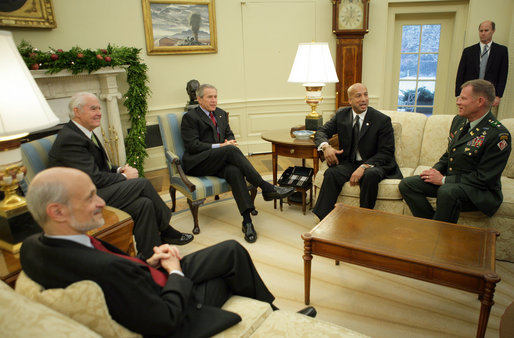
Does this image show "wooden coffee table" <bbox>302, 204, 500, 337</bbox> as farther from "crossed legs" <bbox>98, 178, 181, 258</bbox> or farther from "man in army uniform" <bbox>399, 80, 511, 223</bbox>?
"crossed legs" <bbox>98, 178, 181, 258</bbox>

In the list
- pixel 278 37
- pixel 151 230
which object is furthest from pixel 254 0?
pixel 151 230

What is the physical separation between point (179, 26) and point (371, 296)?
4213 millimetres

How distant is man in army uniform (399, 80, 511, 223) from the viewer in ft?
7.98

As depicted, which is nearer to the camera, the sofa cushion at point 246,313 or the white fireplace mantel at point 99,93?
the sofa cushion at point 246,313

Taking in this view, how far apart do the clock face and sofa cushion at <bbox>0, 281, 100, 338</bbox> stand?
5.21 meters

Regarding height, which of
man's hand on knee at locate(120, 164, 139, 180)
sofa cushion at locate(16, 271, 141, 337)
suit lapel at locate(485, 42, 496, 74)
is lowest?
man's hand on knee at locate(120, 164, 139, 180)

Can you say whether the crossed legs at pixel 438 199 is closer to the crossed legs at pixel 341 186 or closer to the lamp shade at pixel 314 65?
the crossed legs at pixel 341 186

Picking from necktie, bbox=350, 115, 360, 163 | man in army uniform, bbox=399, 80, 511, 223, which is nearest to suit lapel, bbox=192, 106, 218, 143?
necktie, bbox=350, 115, 360, 163

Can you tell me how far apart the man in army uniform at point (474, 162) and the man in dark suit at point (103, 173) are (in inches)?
79.8

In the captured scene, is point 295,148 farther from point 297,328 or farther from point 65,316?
point 65,316

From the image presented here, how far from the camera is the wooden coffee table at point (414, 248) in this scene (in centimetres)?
172

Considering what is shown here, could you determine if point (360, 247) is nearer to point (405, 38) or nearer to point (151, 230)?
point (151, 230)

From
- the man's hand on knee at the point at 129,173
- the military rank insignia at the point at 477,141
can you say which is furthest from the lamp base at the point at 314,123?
the man's hand on knee at the point at 129,173

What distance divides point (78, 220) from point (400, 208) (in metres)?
2.47
